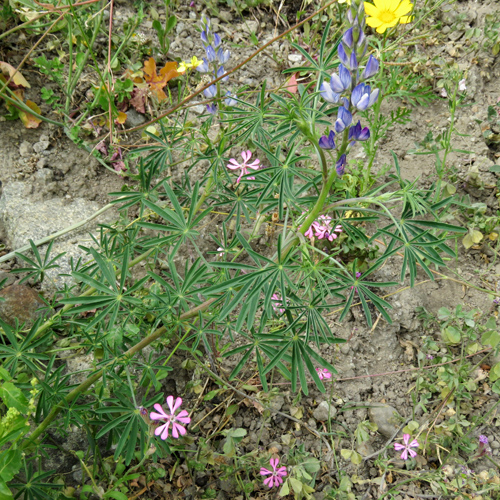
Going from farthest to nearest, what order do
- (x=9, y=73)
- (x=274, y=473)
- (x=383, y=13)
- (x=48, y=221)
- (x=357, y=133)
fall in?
1. (x=9, y=73)
2. (x=48, y=221)
3. (x=383, y=13)
4. (x=274, y=473)
5. (x=357, y=133)

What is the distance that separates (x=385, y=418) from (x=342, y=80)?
67.4 inches

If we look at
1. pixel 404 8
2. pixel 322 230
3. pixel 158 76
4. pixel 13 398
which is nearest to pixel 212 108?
pixel 322 230

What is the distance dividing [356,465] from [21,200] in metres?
2.37

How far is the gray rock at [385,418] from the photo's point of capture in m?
2.34

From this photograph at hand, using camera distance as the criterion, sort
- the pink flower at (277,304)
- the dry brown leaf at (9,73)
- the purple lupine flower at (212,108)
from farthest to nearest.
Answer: the dry brown leaf at (9,73), the purple lupine flower at (212,108), the pink flower at (277,304)

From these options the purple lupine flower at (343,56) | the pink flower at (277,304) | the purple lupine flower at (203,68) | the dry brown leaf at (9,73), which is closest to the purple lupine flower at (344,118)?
the purple lupine flower at (343,56)

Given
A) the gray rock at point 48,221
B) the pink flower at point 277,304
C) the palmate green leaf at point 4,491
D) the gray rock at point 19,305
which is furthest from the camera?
the gray rock at point 48,221

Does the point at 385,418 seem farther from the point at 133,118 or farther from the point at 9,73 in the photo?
the point at 9,73

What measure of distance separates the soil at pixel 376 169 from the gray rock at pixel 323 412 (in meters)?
0.03

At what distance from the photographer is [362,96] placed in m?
1.40

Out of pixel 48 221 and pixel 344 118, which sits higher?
pixel 344 118

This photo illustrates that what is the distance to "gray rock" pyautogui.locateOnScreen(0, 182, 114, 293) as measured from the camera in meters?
2.62

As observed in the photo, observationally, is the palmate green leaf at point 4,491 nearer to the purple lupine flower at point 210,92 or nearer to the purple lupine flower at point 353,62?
the purple lupine flower at point 353,62

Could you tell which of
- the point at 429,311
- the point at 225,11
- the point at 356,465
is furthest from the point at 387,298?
the point at 225,11
